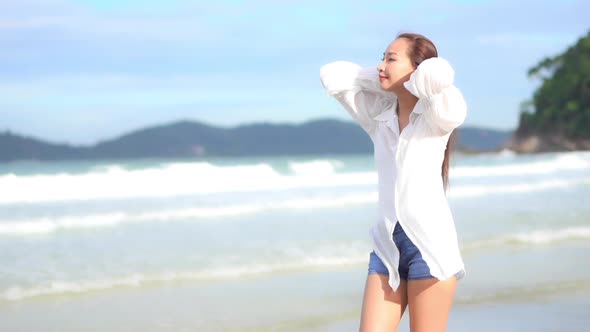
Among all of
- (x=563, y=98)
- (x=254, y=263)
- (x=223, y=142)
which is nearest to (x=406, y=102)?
(x=254, y=263)

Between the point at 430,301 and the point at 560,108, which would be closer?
the point at 430,301

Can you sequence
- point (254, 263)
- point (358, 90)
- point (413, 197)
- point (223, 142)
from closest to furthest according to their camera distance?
point (413, 197) < point (358, 90) < point (254, 263) < point (223, 142)

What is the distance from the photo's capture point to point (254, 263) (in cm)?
708

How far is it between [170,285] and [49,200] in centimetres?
955

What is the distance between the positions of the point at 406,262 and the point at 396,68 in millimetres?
717

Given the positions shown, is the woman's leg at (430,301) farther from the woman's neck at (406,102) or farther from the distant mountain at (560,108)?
the distant mountain at (560,108)

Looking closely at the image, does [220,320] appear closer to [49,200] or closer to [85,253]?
[85,253]

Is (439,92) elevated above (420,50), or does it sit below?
below

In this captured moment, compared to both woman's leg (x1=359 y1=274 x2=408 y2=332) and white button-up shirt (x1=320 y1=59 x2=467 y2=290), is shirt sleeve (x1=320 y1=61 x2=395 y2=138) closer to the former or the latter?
white button-up shirt (x1=320 y1=59 x2=467 y2=290)

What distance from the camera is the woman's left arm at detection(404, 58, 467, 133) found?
→ 2.76 metres

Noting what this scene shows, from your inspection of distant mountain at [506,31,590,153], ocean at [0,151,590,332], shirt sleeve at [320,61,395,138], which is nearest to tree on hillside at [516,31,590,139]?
distant mountain at [506,31,590,153]

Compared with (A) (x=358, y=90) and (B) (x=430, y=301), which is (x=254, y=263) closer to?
(A) (x=358, y=90)

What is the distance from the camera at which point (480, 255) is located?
302 inches

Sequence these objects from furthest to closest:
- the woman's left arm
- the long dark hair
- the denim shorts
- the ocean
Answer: the ocean < the long dark hair < the denim shorts < the woman's left arm
